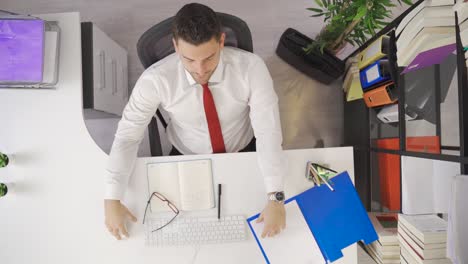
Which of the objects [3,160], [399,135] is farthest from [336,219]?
[3,160]

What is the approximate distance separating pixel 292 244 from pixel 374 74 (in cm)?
89

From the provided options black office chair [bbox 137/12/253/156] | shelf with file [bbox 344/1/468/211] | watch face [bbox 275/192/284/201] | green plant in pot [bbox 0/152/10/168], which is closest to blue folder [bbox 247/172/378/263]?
watch face [bbox 275/192/284/201]

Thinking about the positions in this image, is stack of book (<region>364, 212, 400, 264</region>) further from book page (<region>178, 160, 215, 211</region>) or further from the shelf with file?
book page (<region>178, 160, 215, 211</region>)

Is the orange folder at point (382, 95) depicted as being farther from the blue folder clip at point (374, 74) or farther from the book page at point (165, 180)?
the book page at point (165, 180)

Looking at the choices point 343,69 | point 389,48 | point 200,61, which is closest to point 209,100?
point 200,61

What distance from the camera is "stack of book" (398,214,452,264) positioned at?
3.88 ft

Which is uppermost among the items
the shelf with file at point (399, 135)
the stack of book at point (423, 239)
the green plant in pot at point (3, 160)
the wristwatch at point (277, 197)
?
the shelf with file at point (399, 135)

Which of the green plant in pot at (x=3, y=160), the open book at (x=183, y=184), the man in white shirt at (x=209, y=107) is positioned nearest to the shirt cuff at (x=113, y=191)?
the man in white shirt at (x=209, y=107)

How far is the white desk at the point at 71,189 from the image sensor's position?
1345 mm

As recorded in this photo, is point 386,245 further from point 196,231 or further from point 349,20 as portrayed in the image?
point 349,20

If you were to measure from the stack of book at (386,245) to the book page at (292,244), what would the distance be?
0.37 m

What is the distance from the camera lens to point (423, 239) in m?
1.19

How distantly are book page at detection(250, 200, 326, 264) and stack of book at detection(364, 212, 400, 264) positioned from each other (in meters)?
0.37

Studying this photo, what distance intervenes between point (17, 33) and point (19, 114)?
351 mm
